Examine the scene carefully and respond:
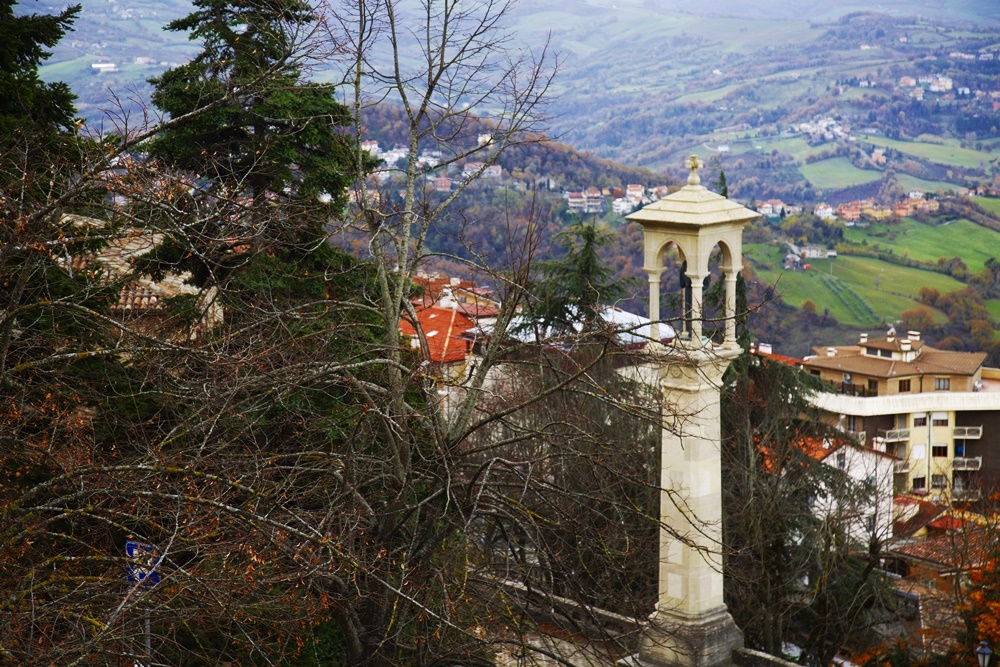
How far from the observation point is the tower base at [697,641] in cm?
1448

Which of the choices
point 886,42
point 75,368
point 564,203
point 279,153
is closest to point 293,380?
point 75,368

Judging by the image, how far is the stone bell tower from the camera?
14.6 meters

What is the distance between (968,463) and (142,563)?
1822 inches

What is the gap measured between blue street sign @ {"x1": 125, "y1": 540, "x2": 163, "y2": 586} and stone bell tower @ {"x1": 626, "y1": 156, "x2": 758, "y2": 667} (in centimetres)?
741

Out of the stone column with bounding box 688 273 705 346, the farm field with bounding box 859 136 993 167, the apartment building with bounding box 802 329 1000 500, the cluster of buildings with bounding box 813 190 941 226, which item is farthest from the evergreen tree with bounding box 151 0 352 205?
the farm field with bounding box 859 136 993 167

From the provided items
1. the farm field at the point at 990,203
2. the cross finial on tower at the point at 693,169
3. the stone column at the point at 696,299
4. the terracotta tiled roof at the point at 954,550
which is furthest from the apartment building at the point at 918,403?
the farm field at the point at 990,203

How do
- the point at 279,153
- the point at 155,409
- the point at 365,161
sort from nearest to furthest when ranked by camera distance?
the point at 155,409, the point at 365,161, the point at 279,153

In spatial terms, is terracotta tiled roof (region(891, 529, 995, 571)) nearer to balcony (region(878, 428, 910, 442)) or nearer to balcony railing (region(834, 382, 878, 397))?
balcony (region(878, 428, 910, 442))

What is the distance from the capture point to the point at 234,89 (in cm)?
1038

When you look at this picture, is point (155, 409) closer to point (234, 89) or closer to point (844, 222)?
point (234, 89)

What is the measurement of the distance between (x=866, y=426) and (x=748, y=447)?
32.3 metres

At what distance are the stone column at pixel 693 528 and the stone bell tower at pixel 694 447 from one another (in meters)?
0.01

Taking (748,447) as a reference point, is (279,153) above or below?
above

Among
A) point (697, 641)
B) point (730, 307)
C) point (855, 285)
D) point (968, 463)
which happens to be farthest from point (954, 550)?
point (855, 285)
